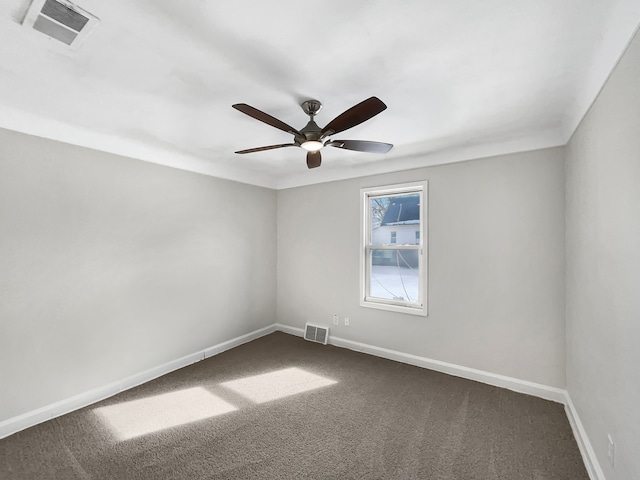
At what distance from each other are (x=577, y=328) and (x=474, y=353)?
1007 mm

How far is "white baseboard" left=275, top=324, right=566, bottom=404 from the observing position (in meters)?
2.62

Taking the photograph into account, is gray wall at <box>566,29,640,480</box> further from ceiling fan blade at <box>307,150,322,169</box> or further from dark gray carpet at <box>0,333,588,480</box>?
ceiling fan blade at <box>307,150,322,169</box>

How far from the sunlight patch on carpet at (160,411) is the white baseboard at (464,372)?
179cm

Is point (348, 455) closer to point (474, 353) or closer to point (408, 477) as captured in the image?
point (408, 477)

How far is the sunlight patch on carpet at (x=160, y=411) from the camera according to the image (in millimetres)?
2230

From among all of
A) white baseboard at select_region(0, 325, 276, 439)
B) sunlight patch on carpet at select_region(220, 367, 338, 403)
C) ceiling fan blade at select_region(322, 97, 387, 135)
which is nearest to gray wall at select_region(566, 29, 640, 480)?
ceiling fan blade at select_region(322, 97, 387, 135)

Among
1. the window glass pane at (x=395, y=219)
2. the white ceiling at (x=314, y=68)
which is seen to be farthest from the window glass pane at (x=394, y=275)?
the white ceiling at (x=314, y=68)

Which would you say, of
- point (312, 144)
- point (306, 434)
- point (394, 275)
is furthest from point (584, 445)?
point (312, 144)

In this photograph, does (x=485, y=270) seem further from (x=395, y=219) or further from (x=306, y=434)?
(x=306, y=434)

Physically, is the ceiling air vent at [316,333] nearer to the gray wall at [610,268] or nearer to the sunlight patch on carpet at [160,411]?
the sunlight patch on carpet at [160,411]

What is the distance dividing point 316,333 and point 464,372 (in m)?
1.91

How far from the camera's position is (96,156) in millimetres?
2635

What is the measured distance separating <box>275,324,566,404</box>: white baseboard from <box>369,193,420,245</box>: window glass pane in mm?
1351

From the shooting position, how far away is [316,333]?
4.12m
